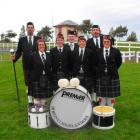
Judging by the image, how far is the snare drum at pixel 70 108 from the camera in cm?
604

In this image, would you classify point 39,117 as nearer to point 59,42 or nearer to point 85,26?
point 59,42

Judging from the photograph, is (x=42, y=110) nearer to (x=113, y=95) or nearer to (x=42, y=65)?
(x=42, y=65)

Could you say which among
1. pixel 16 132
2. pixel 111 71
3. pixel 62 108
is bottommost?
pixel 16 132

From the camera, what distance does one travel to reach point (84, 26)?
139 feet

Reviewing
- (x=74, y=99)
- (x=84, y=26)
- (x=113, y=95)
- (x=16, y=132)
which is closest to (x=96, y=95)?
(x=113, y=95)

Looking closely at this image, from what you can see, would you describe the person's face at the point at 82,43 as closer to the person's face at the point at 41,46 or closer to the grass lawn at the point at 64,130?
the person's face at the point at 41,46

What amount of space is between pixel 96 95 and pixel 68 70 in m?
0.75

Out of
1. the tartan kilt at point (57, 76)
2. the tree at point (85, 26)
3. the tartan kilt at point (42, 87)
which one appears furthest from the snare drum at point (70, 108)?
the tree at point (85, 26)

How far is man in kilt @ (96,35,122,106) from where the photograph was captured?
21.4 feet

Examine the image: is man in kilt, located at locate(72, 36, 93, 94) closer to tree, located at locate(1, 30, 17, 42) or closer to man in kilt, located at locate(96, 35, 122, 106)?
man in kilt, located at locate(96, 35, 122, 106)

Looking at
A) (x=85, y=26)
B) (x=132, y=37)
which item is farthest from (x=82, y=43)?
(x=132, y=37)

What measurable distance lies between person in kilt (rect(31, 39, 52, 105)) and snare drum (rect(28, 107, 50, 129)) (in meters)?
0.40

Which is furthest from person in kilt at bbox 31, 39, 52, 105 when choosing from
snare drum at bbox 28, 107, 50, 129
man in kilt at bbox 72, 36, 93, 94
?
man in kilt at bbox 72, 36, 93, 94

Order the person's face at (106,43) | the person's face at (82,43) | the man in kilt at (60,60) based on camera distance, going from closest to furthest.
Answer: the person's face at (106,43), the person's face at (82,43), the man in kilt at (60,60)
